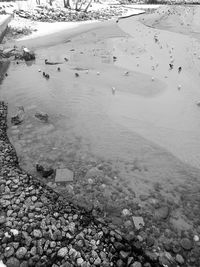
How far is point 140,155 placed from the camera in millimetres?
6551

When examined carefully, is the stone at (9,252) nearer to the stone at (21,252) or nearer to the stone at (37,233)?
the stone at (21,252)

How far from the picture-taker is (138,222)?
4609mm

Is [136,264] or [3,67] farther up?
[3,67]

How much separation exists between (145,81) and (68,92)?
4.00 metres

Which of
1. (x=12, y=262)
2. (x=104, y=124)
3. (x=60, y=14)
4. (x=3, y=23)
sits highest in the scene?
(x=60, y=14)

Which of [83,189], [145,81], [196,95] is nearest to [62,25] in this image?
[145,81]

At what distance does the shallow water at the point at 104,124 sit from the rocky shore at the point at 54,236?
3.94 feet

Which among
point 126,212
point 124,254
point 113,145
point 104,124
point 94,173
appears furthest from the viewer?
point 104,124

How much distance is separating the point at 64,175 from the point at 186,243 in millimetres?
3193

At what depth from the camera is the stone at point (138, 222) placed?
179 inches

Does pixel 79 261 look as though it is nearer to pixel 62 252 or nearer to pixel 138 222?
pixel 62 252

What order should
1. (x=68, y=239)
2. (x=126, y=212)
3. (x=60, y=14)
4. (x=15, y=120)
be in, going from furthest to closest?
(x=60, y=14) → (x=15, y=120) → (x=126, y=212) → (x=68, y=239)

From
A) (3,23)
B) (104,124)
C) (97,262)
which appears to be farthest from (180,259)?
(3,23)

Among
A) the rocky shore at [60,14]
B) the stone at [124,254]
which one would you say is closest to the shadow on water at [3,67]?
the stone at [124,254]
